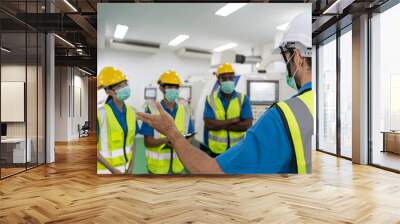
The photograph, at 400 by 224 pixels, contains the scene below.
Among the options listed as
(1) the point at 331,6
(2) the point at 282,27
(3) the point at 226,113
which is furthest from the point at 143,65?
(1) the point at 331,6

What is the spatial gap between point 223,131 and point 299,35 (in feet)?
6.04

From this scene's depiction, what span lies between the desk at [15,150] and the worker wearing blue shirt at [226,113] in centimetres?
318

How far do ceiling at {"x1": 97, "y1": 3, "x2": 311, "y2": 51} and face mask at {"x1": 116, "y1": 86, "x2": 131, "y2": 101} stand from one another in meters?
0.72

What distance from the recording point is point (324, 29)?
8.45 m

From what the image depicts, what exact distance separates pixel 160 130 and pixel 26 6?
3113 mm

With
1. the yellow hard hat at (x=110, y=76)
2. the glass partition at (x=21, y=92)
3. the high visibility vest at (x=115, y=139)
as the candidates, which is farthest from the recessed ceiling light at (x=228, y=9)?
the glass partition at (x=21, y=92)

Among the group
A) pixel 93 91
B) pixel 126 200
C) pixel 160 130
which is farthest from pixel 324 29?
pixel 93 91

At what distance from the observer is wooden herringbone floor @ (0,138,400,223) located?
12.4ft

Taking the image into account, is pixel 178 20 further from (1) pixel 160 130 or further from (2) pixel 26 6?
(2) pixel 26 6

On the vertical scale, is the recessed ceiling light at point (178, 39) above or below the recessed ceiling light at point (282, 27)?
below

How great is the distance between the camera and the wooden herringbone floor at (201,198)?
3.78m

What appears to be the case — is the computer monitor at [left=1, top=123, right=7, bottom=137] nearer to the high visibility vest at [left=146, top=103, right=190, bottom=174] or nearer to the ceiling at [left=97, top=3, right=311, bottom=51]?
the ceiling at [left=97, top=3, right=311, bottom=51]

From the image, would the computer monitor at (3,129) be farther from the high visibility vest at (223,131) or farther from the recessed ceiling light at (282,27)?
the recessed ceiling light at (282,27)

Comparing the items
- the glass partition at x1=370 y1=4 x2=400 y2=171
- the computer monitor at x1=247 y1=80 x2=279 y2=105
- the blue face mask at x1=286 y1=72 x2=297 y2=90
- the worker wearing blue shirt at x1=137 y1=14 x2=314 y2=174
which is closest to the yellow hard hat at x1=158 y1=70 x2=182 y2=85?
the worker wearing blue shirt at x1=137 y1=14 x2=314 y2=174
